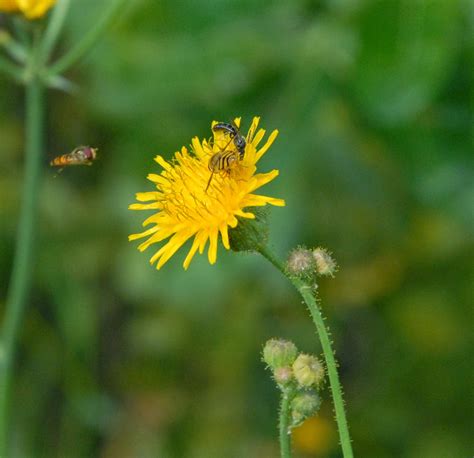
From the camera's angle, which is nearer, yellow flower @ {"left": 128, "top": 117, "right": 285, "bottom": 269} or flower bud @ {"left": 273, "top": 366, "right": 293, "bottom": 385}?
flower bud @ {"left": 273, "top": 366, "right": 293, "bottom": 385}

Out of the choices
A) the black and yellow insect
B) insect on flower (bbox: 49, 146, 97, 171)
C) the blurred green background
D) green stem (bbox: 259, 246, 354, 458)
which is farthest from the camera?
→ the blurred green background

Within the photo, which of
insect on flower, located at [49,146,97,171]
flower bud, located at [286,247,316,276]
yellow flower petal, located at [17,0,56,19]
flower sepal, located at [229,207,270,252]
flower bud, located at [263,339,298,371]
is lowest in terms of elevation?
flower bud, located at [263,339,298,371]

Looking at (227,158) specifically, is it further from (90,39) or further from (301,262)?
(90,39)

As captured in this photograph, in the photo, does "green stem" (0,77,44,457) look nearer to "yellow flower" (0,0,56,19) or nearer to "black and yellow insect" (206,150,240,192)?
"yellow flower" (0,0,56,19)

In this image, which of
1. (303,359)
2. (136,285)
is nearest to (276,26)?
(136,285)

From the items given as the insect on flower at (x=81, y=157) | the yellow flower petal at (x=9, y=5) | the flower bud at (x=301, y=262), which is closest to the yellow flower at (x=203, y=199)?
the flower bud at (x=301, y=262)

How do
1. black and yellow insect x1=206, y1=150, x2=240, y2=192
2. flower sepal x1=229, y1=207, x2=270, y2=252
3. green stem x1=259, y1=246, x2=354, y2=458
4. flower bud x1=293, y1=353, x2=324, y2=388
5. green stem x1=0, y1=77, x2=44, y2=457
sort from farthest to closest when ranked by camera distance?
green stem x1=0, y1=77, x2=44, y2=457, black and yellow insect x1=206, y1=150, x2=240, y2=192, flower sepal x1=229, y1=207, x2=270, y2=252, flower bud x1=293, y1=353, x2=324, y2=388, green stem x1=259, y1=246, x2=354, y2=458

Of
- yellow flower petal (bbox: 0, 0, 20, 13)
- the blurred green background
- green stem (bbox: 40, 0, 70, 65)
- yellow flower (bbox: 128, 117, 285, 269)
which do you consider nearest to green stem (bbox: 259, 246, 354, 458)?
yellow flower (bbox: 128, 117, 285, 269)
